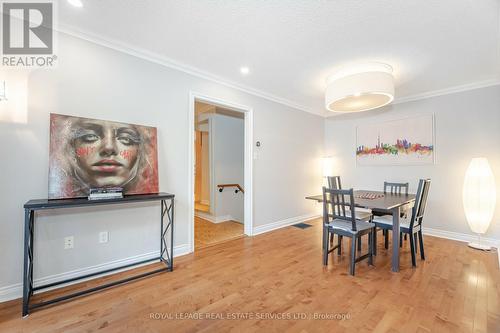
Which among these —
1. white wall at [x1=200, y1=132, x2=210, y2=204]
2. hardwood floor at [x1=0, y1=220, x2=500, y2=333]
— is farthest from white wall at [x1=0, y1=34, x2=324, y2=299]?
white wall at [x1=200, y1=132, x2=210, y2=204]

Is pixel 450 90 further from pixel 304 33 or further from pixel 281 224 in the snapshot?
pixel 281 224

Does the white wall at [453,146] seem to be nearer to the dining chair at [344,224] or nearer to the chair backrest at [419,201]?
the chair backrest at [419,201]

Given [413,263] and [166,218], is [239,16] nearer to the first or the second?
[166,218]

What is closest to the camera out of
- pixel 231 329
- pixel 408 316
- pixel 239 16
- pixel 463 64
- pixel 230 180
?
pixel 231 329

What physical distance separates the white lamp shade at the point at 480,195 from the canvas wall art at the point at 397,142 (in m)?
0.65

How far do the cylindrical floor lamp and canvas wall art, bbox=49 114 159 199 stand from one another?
4440 mm

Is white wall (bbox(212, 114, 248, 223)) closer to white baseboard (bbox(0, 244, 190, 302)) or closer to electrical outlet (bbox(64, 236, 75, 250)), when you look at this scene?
white baseboard (bbox(0, 244, 190, 302))

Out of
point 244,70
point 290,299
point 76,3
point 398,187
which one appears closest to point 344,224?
point 290,299

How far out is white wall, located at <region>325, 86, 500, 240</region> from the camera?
335 centimetres

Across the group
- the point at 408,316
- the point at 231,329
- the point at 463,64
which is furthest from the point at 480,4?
the point at 231,329

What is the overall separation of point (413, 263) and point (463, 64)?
2642 mm

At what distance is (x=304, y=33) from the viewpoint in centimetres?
224

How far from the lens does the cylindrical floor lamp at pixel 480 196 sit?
3.13 meters

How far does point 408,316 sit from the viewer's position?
5.70 feet
